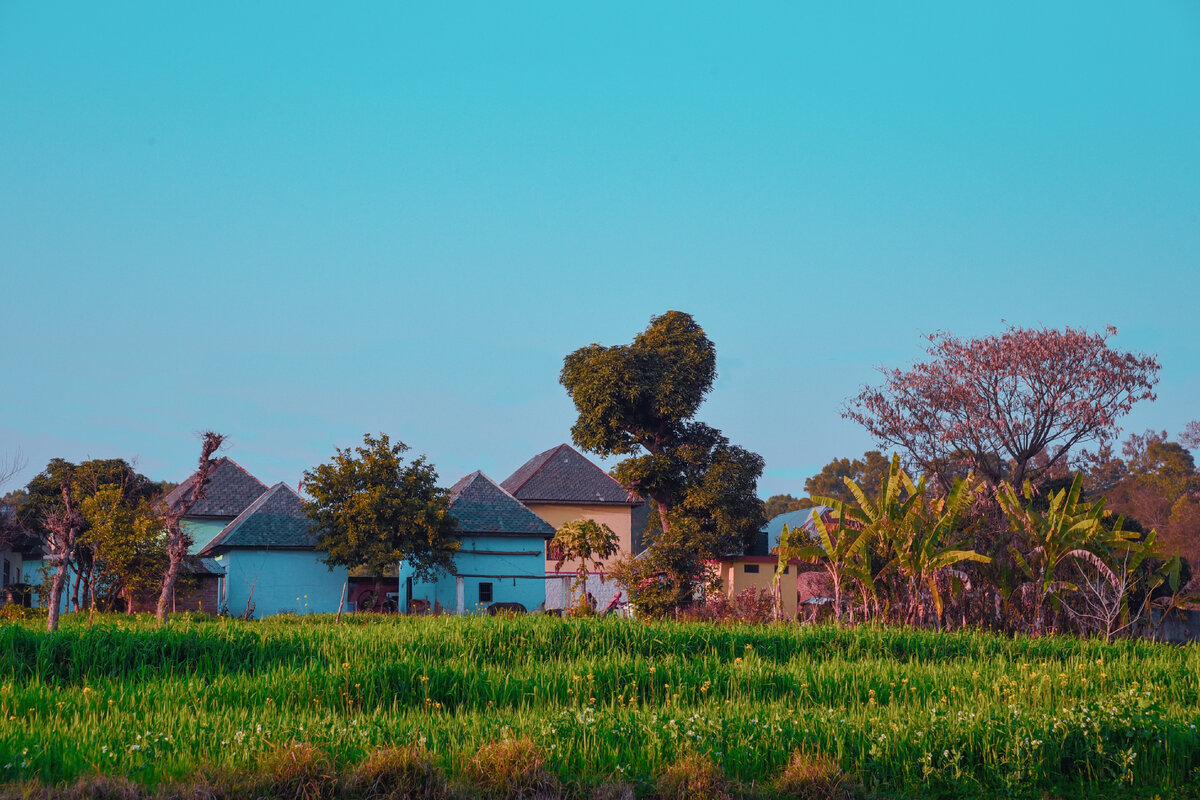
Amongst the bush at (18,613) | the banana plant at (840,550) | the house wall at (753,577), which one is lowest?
the bush at (18,613)

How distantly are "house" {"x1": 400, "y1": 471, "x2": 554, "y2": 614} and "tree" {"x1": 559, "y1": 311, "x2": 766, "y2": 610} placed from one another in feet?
14.1

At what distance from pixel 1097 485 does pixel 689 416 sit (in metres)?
31.1

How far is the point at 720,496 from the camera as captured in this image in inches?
1278

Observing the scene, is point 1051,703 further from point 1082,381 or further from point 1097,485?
point 1097,485

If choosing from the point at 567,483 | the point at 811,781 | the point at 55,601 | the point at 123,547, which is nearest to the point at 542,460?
the point at 567,483

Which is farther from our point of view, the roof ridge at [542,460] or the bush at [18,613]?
the roof ridge at [542,460]

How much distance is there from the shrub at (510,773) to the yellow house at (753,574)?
29.0 meters

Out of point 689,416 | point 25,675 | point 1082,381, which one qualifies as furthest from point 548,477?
point 25,675

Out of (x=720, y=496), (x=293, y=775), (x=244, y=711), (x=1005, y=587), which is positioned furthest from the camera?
(x=720, y=496)

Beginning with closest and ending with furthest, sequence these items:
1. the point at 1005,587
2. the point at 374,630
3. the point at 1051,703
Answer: the point at 1051,703 → the point at 374,630 → the point at 1005,587

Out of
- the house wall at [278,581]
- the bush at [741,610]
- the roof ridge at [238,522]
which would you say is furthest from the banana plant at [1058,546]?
the roof ridge at [238,522]

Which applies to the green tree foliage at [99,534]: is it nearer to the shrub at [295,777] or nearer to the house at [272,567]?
the house at [272,567]

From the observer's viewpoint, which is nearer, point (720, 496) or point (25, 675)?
point (25, 675)

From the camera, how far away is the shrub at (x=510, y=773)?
23.1ft
